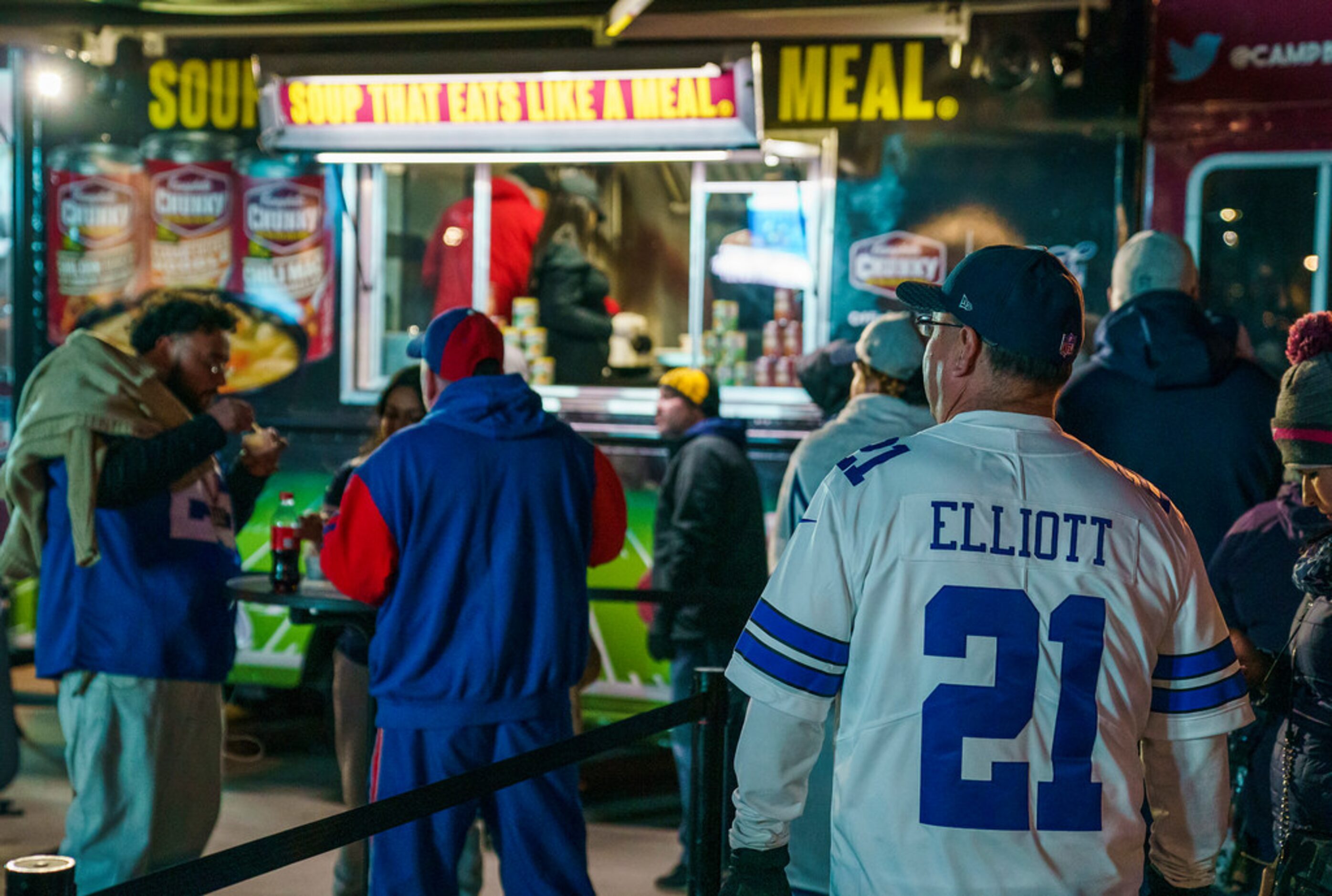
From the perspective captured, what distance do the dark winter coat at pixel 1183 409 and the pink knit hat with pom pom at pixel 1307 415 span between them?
84 cm

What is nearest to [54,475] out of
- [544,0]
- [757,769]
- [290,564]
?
[290,564]

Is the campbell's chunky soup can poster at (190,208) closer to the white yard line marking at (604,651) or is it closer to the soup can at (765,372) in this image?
the white yard line marking at (604,651)

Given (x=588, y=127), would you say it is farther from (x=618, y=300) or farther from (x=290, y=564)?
(x=290, y=564)

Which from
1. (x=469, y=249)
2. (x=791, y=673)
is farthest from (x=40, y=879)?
(x=469, y=249)

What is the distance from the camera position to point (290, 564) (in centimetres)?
454

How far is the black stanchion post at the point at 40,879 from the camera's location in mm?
1873

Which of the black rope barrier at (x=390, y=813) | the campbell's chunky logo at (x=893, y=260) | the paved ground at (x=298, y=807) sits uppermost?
the campbell's chunky logo at (x=893, y=260)

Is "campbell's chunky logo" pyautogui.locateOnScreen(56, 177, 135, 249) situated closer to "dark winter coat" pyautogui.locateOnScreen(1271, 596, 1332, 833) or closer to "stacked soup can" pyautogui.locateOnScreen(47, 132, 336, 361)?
"stacked soup can" pyautogui.locateOnScreen(47, 132, 336, 361)

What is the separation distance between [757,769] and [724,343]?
583 cm

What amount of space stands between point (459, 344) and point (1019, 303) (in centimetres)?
207

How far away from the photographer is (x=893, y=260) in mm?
7188

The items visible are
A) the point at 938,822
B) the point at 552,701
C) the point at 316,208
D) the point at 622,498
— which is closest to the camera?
the point at 938,822

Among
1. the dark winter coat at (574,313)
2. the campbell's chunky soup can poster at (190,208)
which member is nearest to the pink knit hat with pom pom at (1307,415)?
the dark winter coat at (574,313)

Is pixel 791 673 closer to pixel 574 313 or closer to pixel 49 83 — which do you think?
pixel 574 313
